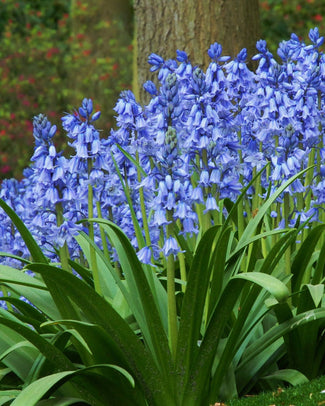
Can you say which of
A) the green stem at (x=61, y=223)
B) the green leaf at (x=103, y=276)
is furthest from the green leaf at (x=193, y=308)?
the green leaf at (x=103, y=276)

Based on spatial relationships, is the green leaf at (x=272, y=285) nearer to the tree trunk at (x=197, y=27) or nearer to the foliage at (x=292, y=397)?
the foliage at (x=292, y=397)

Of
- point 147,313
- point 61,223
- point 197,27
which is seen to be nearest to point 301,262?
point 147,313

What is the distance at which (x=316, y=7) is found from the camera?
1437 cm

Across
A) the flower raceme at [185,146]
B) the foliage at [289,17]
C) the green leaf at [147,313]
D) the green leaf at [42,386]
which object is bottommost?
the green leaf at [42,386]

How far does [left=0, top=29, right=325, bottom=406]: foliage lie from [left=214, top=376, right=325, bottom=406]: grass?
108 millimetres

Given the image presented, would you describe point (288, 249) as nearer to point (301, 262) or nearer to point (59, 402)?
point (301, 262)

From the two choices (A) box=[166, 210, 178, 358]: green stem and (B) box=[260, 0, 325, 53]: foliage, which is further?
(B) box=[260, 0, 325, 53]: foliage

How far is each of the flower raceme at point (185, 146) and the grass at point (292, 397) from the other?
813 millimetres

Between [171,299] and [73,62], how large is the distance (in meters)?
11.0

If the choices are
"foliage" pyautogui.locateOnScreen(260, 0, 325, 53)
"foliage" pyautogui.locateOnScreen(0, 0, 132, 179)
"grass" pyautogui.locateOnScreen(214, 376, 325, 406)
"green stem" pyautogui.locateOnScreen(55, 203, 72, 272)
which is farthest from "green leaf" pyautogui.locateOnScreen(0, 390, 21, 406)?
"foliage" pyautogui.locateOnScreen(260, 0, 325, 53)

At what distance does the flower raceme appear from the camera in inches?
129

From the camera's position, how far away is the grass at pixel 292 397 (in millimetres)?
3218

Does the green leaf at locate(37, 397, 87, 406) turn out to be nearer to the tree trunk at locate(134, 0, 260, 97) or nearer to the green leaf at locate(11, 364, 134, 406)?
the green leaf at locate(11, 364, 134, 406)

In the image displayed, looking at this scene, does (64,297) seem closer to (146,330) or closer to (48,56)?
(146,330)
